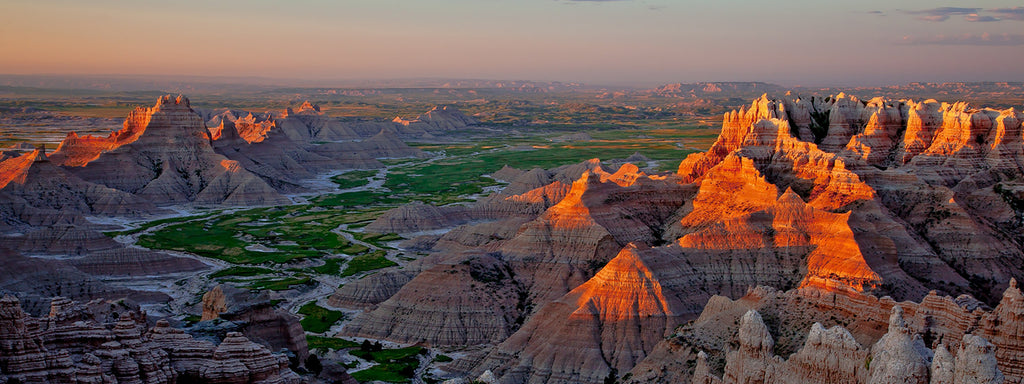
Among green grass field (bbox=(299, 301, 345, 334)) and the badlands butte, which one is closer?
the badlands butte

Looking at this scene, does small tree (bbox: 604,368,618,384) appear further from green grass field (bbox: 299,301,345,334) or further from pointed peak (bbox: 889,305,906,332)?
green grass field (bbox: 299,301,345,334)

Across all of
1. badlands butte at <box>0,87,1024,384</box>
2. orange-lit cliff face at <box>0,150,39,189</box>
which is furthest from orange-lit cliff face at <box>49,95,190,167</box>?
badlands butte at <box>0,87,1024,384</box>

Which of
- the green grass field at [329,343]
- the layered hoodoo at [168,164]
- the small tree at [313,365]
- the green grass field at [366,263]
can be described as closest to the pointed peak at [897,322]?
the small tree at [313,365]

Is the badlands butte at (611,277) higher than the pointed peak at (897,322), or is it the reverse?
the pointed peak at (897,322)

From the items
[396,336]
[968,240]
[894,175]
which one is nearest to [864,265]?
[968,240]

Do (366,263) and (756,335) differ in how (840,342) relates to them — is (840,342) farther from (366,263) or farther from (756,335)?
(366,263)

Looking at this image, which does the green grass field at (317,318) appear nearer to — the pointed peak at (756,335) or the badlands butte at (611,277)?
the badlands butte at (611,277)

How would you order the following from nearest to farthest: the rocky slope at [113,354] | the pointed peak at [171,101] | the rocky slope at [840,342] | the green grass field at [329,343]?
the rocky slope at [840,342], the rocky slope at [113,354], the green grass field at [329,343], the pointed peak at [171,101]

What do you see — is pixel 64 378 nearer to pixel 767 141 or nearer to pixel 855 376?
pixel 855 376
